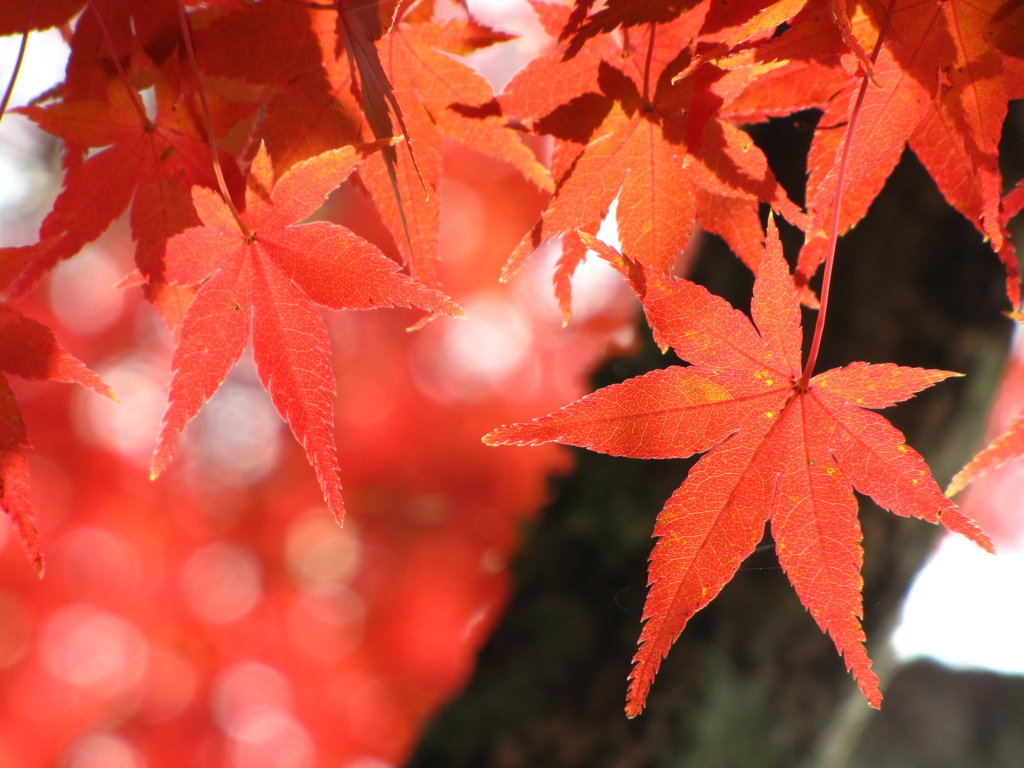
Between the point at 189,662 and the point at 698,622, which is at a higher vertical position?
the point at 698,622

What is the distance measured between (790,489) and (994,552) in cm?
13

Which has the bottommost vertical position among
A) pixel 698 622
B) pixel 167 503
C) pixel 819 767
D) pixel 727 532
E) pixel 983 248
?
pixel 167 503

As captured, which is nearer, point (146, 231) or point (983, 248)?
point (146, 231)

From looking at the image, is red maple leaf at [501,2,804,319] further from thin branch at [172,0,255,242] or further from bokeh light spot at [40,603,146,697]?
bokeh light spot at [40,603,146,697]

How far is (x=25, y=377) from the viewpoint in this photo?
0.58 metres

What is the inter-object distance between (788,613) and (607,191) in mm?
1280

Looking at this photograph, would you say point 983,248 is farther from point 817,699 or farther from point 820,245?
point 820,245

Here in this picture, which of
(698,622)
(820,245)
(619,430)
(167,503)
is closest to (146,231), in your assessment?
(619,430)

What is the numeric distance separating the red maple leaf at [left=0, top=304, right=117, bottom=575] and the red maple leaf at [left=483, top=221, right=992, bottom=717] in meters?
0.37

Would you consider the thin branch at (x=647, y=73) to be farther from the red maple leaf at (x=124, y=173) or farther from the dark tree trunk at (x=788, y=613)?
the dark tree trunk at (x=788, y=613)

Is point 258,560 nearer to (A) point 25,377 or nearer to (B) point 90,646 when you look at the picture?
(B) point 90,646

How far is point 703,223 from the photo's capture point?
0.61 m

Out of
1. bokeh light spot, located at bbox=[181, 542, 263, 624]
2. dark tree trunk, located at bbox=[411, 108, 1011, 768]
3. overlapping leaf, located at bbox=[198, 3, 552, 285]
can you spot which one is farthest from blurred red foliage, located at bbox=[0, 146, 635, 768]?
overlapping leaf, located at bbox=[198, 3, 552, 285]

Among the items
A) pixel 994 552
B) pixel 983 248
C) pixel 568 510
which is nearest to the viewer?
pixel 994 552
